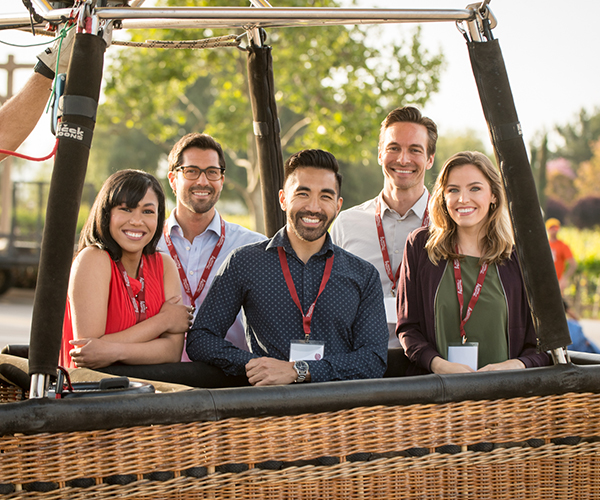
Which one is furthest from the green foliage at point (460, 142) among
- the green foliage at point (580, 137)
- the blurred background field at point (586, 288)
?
the blurred background field at point (586, 288)

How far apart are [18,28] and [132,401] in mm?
1520

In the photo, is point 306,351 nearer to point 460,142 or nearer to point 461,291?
point 461,291

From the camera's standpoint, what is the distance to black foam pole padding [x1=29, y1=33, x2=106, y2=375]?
1.87m

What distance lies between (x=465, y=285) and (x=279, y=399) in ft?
4.59

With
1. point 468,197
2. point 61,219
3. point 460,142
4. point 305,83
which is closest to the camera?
point 61,219

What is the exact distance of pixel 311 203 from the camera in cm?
302

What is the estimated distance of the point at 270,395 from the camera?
1.97 meters

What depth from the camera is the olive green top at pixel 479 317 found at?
9.81 feet

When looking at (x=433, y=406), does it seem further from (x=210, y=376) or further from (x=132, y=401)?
(x=210, y=376)

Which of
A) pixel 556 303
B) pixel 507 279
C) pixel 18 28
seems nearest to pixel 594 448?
pixel 556 303

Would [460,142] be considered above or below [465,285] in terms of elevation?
above

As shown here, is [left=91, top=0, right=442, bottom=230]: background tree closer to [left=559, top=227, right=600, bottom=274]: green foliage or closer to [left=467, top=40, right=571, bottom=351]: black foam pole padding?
[left=559, top=227, right=600, bottom=274]: green foliage

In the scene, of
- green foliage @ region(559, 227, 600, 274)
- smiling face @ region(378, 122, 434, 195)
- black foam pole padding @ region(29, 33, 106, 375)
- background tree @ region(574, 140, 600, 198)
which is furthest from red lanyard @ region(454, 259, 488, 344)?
background tree @ region(574, 140, 600, 198)

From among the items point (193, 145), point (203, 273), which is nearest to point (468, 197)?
point (203, 273)
